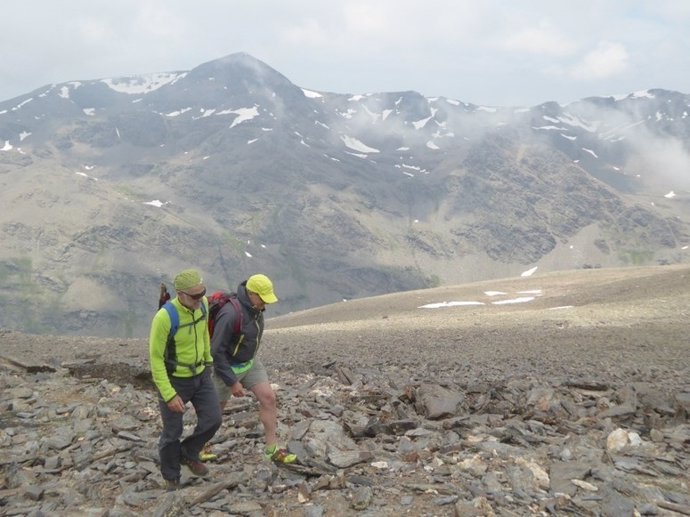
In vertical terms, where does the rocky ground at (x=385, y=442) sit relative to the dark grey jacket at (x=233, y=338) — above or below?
below

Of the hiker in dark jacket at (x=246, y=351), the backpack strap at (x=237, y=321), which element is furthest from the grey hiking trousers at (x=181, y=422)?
the backpack strap at (x=237, y=321)

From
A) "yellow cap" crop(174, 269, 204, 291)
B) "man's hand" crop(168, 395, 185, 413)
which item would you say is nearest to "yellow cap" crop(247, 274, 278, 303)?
"yellow cap" crop(174, 269, 204, 291)

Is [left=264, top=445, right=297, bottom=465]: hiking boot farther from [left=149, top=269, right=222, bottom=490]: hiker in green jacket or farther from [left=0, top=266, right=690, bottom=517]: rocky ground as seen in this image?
[left=149, top=269, right=222, bottom=490]: hiker in green jacket

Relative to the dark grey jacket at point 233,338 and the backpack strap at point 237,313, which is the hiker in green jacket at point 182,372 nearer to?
the dark grey jacket at point 233,338

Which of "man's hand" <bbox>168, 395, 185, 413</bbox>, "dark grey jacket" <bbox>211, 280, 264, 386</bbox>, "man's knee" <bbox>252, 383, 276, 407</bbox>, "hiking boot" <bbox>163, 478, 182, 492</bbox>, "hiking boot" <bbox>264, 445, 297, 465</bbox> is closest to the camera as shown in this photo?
"man's hand" <bbox>168, 395, 185, 413</bbox>

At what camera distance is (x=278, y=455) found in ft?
30.9

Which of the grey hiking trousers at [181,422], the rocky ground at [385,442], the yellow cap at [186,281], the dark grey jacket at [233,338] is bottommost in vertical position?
the rocky ground at [385,442]

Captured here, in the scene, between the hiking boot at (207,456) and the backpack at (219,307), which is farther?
the hiking boot at (207,456)

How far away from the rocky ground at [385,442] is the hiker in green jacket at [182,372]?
1.74ft

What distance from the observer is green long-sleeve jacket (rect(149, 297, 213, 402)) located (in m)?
8.26

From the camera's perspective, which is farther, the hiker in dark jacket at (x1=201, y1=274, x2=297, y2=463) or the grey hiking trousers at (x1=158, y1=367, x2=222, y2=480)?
the hiker in dark jacket at (x1=201, y1=274, x2=297, y2=463)

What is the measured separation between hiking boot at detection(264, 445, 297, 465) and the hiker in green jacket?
1033mm

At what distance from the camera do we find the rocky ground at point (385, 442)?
8180mm

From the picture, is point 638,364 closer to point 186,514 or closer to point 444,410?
point 444,410
